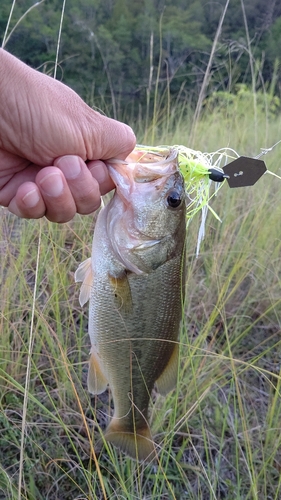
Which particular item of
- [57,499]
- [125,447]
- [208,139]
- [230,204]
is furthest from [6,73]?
[208,139]

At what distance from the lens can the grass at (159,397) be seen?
140 centimetres

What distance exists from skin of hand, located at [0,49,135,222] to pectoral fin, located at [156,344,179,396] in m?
0.59

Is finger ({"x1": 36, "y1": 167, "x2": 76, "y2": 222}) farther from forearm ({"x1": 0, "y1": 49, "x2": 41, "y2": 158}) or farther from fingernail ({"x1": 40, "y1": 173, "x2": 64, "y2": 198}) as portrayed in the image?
forearm ({"x1": 0, "y1": 49, "x2": 41, "y2": 158})

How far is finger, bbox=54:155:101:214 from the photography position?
128 centimetres

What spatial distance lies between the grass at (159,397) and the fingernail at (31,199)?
0.25m

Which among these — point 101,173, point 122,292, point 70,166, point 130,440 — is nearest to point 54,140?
point 70,166

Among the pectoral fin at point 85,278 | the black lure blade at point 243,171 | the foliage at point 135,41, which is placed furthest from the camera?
the foliage at point 135,41

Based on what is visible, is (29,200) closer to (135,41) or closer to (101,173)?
(101,173)

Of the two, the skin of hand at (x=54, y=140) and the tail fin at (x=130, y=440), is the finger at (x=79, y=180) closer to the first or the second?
the skin of hand at (x=54, y=140)

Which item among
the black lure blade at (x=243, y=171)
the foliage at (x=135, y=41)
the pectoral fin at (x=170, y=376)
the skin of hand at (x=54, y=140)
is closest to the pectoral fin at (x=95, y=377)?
the pectoral fin at (x=170, y=376)

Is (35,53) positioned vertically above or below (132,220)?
below

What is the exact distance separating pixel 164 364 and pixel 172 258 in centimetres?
38

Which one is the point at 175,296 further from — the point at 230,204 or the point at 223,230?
the point at 230,204

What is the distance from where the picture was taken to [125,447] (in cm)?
138
